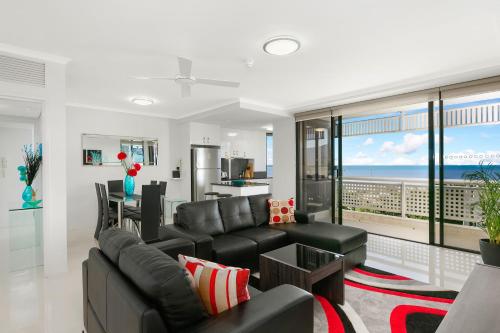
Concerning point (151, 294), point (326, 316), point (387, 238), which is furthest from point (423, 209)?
point (151, 294)

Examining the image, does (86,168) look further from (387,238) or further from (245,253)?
(387,238)

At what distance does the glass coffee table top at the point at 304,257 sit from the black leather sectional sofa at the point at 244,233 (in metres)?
0.44

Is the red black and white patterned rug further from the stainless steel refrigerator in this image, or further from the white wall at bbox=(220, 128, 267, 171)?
the white wall at bbox=(220, 128, 267, 171)

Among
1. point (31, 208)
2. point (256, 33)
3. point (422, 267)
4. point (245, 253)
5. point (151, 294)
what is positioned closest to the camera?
point (151, 294)

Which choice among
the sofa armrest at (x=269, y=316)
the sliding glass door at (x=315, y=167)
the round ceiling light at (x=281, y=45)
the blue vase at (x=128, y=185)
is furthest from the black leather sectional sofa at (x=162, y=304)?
the sliding glass door at (x=315, y=167)

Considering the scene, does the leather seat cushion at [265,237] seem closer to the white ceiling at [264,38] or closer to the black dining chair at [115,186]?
the white ceiling at [264,38]

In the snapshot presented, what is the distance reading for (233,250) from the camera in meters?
2.80

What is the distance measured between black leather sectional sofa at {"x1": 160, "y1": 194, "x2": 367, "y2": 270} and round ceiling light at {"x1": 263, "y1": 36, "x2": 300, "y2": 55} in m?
1.96

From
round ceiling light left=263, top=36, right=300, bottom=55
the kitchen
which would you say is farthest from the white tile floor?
round ceiling light left=263, top=36, right=300, bottom=55

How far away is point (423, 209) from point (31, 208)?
6713 millimetres

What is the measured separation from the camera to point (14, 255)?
366 cm

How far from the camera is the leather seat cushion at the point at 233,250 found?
2.73m

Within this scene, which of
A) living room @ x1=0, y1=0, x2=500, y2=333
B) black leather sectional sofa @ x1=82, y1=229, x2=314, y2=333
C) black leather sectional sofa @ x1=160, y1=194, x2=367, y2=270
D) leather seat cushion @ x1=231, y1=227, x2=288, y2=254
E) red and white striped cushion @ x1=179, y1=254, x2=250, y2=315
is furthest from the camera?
leather seat cushion @ x1=231, y1=227, x2=288, y2=254

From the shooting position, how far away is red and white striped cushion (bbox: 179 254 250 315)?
1.29 meters
